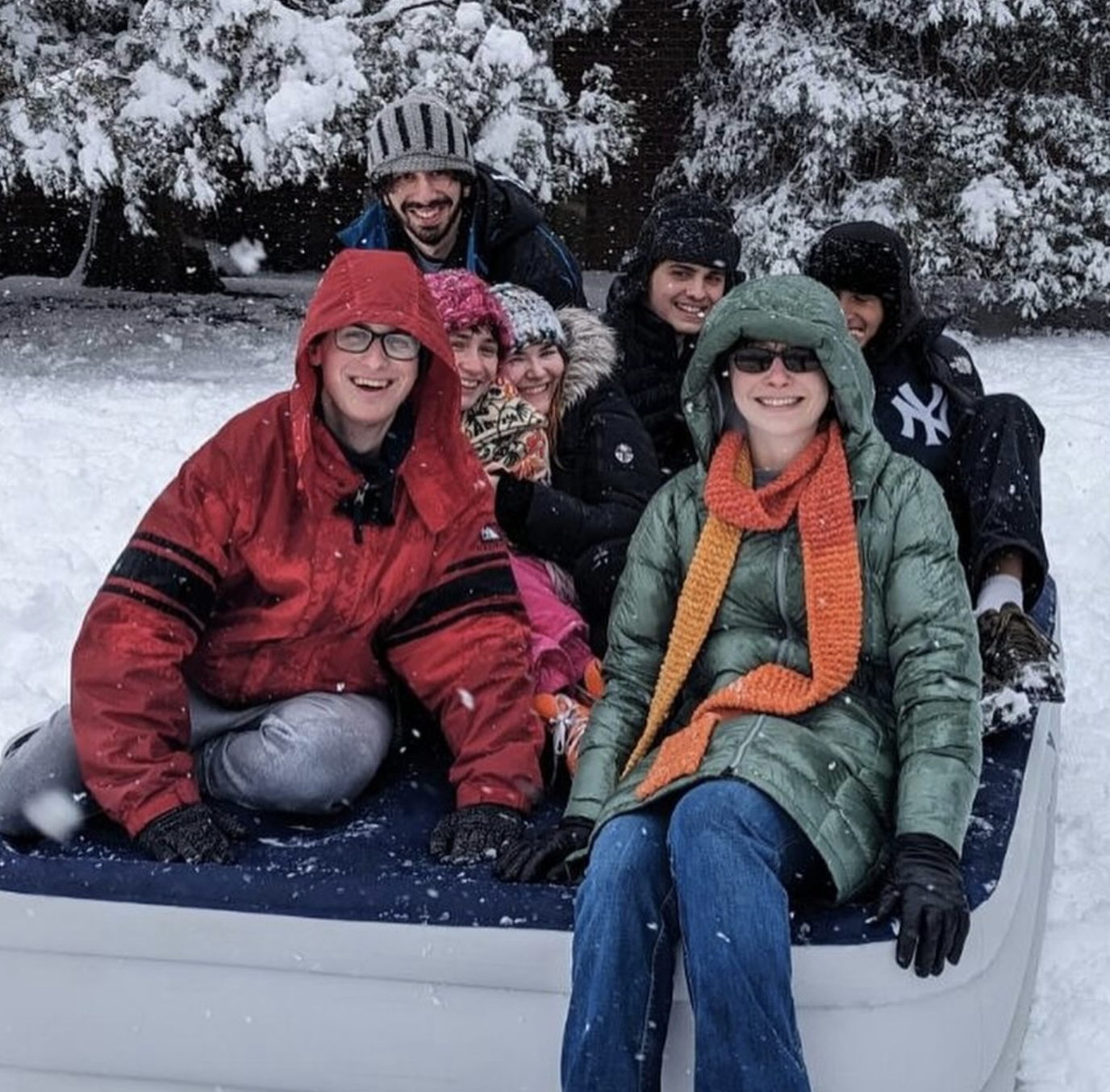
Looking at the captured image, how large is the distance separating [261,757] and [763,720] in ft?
3.00

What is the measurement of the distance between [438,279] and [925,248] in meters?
7.60

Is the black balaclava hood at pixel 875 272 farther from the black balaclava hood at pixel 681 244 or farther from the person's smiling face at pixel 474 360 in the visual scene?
the person's smiling face at pixel 474 360

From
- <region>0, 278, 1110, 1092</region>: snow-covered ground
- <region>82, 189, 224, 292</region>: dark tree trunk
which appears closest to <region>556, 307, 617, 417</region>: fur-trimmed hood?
<region>0, 278, 1110, 1092</region>: snow-covered ground

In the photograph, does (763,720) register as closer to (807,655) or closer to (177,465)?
(807,655)

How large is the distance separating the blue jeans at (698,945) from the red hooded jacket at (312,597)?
1.75 feet

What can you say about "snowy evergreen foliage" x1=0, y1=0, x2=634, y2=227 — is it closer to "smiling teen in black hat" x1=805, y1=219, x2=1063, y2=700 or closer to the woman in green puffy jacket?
"smiling teen in black hat" x1=805, y1=219, x2=1063, y2=700

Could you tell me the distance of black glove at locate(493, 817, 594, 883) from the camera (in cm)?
239

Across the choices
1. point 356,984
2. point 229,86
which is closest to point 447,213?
point 356,984

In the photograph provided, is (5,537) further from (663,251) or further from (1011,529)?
(1011,529)

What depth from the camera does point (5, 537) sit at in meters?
5.18

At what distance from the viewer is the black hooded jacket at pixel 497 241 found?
158 inches

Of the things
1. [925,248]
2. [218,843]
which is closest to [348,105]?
[925,248]

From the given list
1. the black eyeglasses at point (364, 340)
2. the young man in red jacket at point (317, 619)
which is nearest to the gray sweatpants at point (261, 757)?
the young man in red jacket at point (317, 619)

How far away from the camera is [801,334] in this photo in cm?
243
